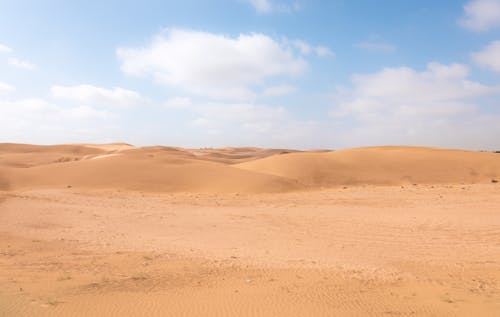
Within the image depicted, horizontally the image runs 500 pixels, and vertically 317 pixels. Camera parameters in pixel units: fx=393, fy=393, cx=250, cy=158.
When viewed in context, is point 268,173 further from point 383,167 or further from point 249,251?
point 249,251

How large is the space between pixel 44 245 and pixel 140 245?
7.25 ft

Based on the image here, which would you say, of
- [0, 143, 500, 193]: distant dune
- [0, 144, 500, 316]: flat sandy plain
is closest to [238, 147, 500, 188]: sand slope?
[0, 143, 500, 193]: distant dune

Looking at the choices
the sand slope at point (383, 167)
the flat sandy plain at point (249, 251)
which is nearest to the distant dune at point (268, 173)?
the sand slope at point (383, 167)

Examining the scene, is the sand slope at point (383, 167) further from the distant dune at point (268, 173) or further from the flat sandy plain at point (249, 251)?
the flat sandy plain at point (249, 251)

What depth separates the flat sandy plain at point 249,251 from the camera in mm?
5619

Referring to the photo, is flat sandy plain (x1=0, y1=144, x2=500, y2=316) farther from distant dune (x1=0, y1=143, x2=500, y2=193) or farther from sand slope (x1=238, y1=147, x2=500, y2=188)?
sand slope (x1=238, y1=147, x2=500, y2=188)

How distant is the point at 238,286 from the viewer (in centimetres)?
632

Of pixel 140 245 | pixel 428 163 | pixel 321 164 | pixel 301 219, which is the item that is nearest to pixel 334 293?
pixel 140 245

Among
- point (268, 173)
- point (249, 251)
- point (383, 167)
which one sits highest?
point (383, 167)

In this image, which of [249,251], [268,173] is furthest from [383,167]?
[249,251]

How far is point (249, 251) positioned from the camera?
8727 mm

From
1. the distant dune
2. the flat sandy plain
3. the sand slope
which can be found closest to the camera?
the flat sandy plain

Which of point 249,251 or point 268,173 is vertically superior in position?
point 268,173

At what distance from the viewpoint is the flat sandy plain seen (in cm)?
562
